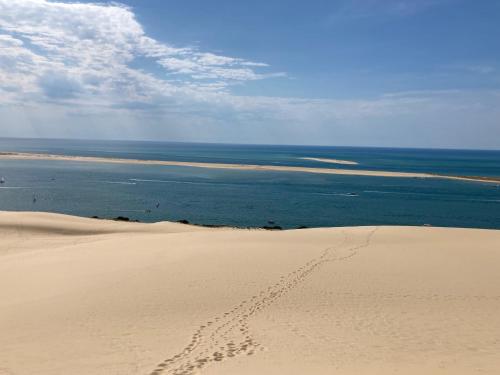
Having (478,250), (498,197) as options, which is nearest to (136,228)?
(478,250)

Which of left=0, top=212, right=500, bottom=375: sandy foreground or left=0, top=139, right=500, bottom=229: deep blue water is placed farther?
left=0, top=139, right=500, bottom=229: deep blue water

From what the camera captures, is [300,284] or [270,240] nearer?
[300,284]

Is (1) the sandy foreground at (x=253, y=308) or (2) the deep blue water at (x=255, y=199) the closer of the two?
(1) the sandy foreground at (x=253, y=308)

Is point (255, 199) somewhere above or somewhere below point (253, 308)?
below

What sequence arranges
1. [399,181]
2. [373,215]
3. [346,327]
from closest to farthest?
[346,327], [373,215], [399,181]

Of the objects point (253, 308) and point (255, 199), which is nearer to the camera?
point (253, 308)

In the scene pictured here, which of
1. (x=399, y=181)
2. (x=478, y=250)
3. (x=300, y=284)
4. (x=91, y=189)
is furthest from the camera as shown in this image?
(x=399, y=181)

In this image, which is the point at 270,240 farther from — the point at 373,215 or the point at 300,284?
the point at 373,215

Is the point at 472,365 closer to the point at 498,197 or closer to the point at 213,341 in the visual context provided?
the point at 213,341
